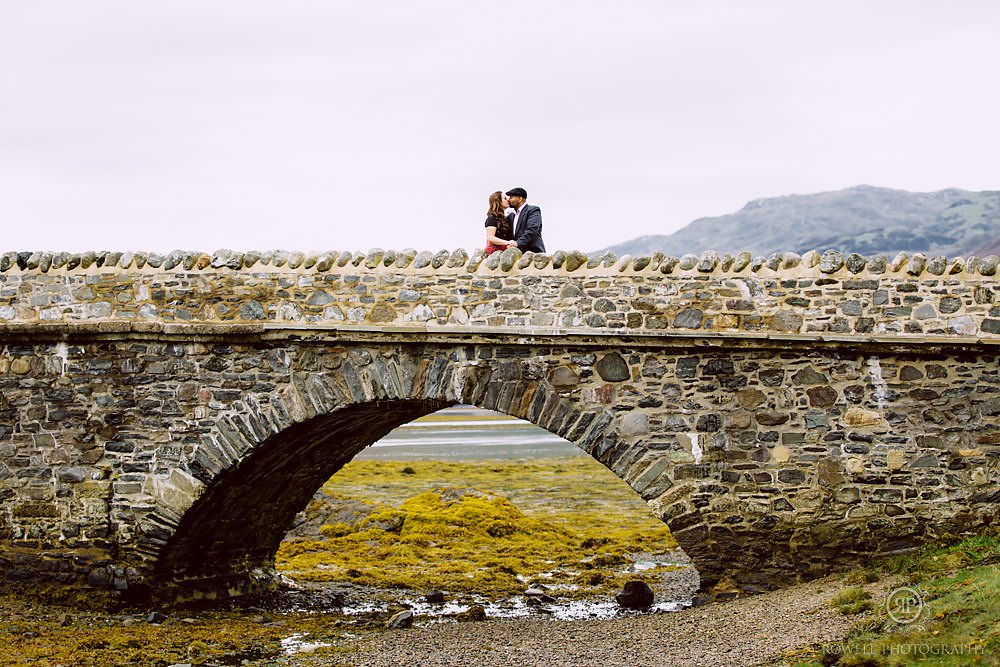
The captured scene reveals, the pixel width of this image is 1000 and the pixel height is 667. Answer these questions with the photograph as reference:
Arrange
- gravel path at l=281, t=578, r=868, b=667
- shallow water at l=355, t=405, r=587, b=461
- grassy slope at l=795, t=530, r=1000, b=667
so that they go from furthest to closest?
1. shallow water at l=355, t=405, r=587, b=461
2. gravel path at l=281, t=578, r=868, b=667
3. grassy slope at l=795, t=530, r=1000, b=667

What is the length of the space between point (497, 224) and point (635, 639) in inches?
180

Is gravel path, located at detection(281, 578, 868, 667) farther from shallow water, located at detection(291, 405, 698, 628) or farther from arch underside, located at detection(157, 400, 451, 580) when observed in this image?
arch underside, located at detection(157, 400, 451, 580)

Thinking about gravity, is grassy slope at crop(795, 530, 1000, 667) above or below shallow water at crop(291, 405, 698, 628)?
above

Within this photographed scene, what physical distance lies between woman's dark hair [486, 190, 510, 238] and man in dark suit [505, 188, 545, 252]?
154mm

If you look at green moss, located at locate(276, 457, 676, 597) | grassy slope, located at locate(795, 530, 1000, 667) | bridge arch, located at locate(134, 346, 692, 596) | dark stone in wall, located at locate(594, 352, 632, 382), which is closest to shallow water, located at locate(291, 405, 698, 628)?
green moss, located at locate(276, 457, 676, 597)

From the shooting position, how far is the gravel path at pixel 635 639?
343 inches

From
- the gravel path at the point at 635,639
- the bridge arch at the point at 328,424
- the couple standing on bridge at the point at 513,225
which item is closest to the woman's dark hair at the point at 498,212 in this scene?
the couple standing on bridge at the point at 513,225

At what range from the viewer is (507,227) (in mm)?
11750

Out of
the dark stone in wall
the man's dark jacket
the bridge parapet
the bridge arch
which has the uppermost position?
the man's dark jacket

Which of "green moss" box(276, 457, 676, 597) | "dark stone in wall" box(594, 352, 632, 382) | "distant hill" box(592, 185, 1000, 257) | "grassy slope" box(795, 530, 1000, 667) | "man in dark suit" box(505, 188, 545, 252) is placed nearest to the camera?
"grassy slope" box(795, 530, 1000, 667)

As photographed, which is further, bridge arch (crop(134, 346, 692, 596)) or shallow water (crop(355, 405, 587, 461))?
shallow water (crop(355, 405, 587, 461))

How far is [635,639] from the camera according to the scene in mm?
10188

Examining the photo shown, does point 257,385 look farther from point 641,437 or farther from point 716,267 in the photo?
point 716,267

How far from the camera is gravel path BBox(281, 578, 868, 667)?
8.71 meters
